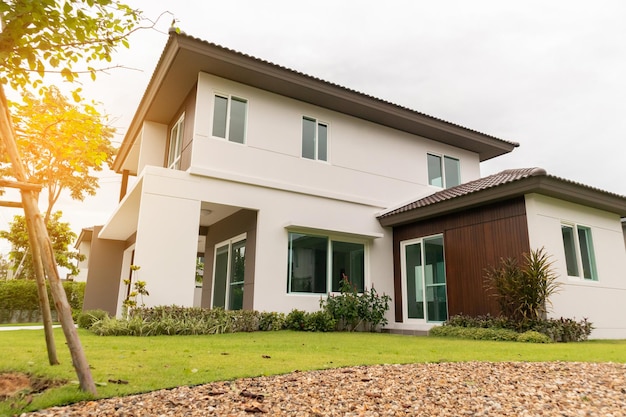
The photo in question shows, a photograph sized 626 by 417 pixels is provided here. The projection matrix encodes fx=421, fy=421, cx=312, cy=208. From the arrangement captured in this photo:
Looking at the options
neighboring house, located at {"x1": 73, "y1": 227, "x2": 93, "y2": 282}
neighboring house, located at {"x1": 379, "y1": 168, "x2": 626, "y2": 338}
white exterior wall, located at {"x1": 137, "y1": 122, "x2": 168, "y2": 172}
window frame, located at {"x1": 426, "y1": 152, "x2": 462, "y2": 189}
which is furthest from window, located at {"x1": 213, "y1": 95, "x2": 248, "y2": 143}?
neighboring house, located at {"x1": 73, "y1": 227, "x2": 93, "y2": 282}

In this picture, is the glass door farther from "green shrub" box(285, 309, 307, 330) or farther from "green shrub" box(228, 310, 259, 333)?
"green shrub" box(285, 309, 307, 330)

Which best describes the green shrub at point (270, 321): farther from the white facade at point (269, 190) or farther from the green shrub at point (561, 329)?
the green shrub at point (561, 329)

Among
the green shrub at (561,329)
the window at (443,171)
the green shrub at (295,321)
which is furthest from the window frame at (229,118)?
the green shrub at (561,329)

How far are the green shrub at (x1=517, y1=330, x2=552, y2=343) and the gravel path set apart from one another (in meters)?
3.55

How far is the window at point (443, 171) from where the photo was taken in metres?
13.9

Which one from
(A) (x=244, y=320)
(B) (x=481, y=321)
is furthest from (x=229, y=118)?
(B) (x=481, y=321)

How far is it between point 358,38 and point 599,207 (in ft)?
29.1

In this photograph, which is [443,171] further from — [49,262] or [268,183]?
[49,262]

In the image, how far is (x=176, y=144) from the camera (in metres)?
11.9

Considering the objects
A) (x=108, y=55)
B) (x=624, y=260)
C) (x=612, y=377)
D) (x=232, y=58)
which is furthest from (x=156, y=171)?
(x=624, y=260)

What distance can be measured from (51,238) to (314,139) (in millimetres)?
18540

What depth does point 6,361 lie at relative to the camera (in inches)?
169

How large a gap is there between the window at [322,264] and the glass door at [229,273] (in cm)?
135

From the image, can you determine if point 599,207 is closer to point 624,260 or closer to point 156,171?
point 624,260
